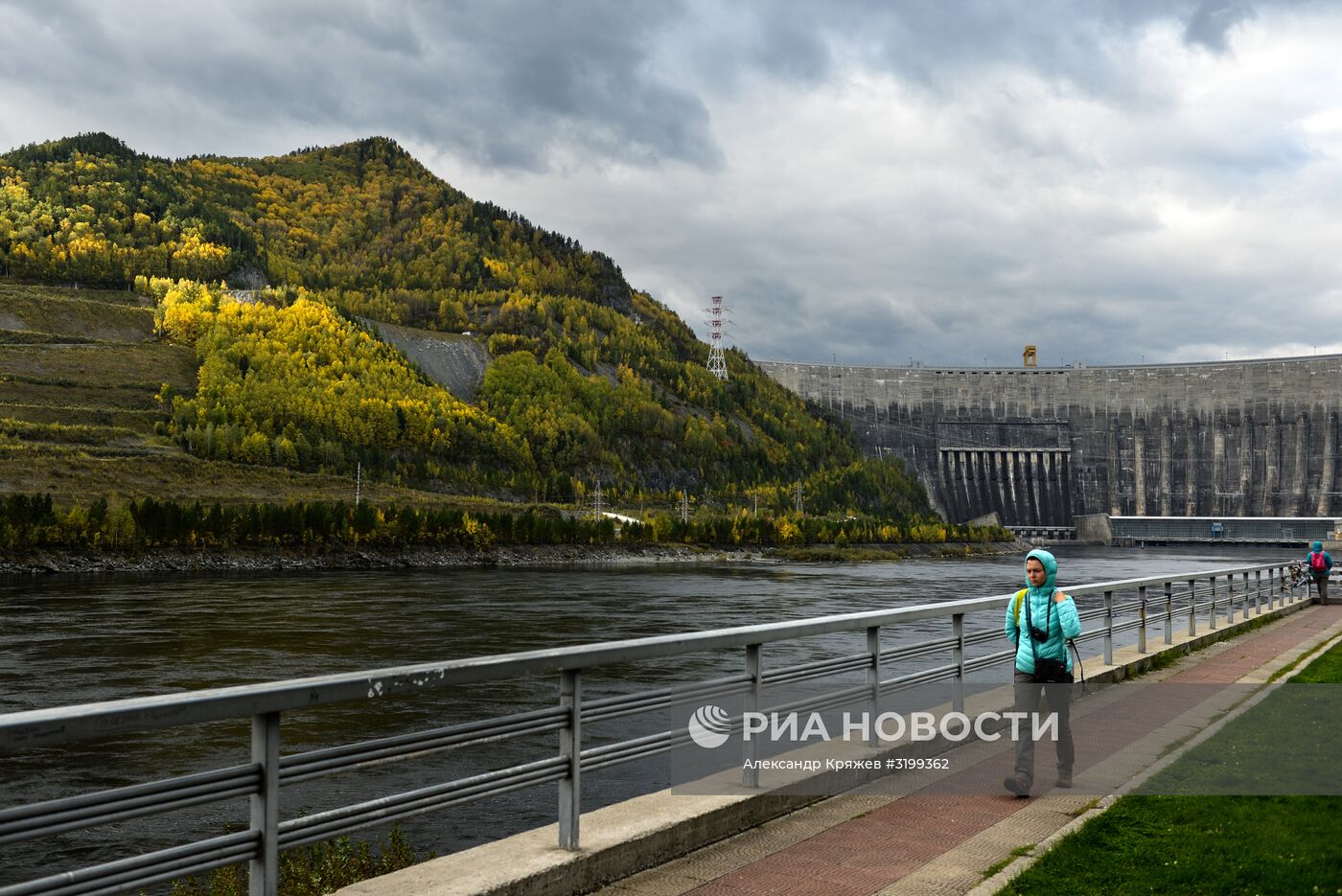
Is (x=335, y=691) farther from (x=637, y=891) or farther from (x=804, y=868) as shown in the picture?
(x=804, y=868)

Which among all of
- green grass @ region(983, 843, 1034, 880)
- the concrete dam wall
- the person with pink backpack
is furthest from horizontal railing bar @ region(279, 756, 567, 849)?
Result: the concrete dam wall

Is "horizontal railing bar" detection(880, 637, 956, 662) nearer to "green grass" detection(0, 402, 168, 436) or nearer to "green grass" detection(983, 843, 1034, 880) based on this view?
"green grass" detection(983, 843, 1034, 880)

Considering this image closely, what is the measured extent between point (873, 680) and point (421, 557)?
3564 inches

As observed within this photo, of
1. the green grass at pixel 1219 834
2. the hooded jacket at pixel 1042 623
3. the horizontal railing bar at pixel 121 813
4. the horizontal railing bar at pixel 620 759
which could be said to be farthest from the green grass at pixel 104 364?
the horizontal railing bar at pixel 121 813

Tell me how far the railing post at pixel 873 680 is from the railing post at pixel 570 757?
13.3ft

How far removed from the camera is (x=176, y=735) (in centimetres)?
2164

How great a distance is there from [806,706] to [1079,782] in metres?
2.81

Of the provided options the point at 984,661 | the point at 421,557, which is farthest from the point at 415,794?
the point at 421,557

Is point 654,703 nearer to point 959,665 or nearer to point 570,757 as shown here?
point 570,757

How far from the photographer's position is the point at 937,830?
8.62 meters

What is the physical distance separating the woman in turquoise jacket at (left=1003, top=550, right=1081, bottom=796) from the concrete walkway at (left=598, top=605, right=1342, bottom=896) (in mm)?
647

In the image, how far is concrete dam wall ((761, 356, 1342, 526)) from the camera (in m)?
174

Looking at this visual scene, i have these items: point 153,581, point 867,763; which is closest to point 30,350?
point 153,581

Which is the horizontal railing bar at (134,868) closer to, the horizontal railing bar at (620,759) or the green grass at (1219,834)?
the horizontal railing bar at (620,759)
